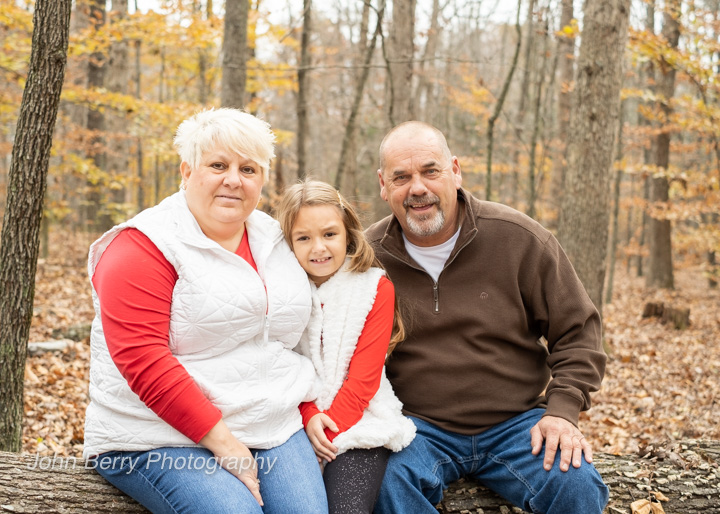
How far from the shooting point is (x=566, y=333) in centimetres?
298

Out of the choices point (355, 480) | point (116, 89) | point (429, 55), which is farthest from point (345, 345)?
point (429, 55)

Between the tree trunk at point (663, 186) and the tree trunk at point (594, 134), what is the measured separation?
6.14 meters

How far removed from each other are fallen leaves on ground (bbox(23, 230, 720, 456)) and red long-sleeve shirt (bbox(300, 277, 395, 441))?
6.22 ft

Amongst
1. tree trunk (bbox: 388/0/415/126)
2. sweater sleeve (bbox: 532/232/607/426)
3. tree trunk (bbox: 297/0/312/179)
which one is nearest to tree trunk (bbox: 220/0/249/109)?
tree trunk (bbox: 297/0/312/179)

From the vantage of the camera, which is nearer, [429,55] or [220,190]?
[220,190]

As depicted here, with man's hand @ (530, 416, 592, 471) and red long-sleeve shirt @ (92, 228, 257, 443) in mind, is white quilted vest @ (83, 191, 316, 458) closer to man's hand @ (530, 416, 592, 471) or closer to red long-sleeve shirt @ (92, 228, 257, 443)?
red long-sleeve shirt @ (92, 228, 257, 443)

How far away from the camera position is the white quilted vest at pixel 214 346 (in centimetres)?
232

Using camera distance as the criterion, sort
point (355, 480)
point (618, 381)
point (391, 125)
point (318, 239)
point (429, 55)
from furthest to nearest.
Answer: point (429, 55), point (391, 125), point (618, 381), point (318, 239), point (355, 480)

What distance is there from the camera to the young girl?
2605 mm

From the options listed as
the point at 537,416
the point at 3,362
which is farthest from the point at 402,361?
the point at 3,362

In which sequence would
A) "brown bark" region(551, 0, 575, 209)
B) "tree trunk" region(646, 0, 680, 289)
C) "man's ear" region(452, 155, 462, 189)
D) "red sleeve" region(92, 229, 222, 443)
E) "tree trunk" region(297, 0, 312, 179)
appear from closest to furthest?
"red sleeve" region(92, 229, 222, 443) → "man's ear" region(452, 155, 462, 189) → "tree trunk" region(297, 0, 312, 179) → "tree trunk" region(646, 0, 680, 289) → "brown bark" region(551, 0, 575, 209)

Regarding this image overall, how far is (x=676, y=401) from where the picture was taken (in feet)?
19.2

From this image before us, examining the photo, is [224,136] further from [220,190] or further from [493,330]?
[493,330]

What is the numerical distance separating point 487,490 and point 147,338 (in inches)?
73.0
